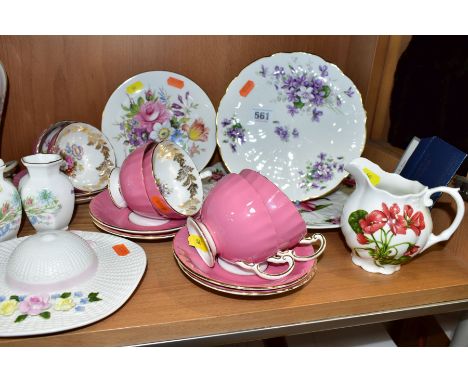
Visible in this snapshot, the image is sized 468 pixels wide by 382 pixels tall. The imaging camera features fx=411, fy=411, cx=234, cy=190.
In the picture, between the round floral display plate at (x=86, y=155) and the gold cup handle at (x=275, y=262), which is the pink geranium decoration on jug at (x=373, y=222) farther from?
the round floral display plate at (x=86, y=155)

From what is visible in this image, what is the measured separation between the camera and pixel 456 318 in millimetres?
1012

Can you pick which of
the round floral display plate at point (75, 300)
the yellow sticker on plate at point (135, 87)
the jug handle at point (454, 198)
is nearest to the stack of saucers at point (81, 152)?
the yellow sticker on plate at point (135, 87)

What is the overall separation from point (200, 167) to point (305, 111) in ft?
0.97

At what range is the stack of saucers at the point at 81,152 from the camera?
93cm

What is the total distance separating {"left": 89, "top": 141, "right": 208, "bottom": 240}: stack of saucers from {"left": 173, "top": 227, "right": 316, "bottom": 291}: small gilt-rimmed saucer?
0.27 ft

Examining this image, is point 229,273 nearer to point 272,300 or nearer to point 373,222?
point 272,300

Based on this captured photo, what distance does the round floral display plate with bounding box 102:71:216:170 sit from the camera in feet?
3.22

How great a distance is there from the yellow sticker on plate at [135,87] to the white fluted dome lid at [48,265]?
17.0 inches

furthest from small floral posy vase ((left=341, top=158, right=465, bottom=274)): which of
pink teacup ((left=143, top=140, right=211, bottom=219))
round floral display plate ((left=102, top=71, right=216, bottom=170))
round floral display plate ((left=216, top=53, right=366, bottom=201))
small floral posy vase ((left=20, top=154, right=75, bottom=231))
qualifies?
small floral posy vase ((left=20, top=154, right=75, bottom=231))

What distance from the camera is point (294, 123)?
3.32 ft

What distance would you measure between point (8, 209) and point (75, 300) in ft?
0.78

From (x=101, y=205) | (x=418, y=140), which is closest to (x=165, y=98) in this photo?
(x=101, y=205)

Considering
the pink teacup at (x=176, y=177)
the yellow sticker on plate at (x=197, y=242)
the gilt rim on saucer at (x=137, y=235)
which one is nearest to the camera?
the yellow sticker on plate at (x=197, y=242)

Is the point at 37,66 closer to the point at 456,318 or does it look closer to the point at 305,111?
the point at 305,111
